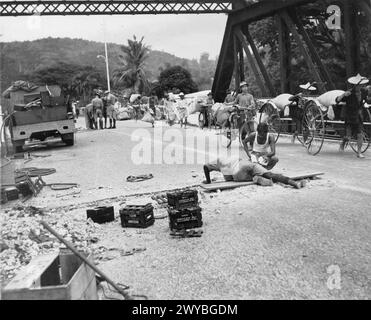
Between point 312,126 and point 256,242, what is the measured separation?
7.85 m

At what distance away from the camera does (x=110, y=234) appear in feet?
20.8

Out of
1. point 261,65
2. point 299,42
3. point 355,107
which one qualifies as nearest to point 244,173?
point 355,107

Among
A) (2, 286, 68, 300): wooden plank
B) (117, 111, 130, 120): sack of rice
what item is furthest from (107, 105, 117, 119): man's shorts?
(2, 286, 68, 300): wooden plank

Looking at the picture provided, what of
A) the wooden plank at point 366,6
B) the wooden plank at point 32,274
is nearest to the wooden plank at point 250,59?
the wooden plank at point 366,6

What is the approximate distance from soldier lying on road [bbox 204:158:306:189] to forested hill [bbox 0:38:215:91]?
64120 mm

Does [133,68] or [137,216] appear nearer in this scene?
[137,216]

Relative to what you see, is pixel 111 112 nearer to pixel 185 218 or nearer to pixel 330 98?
pixel 330 98

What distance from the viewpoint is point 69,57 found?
111188mm

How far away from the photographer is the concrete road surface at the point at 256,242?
174 inches

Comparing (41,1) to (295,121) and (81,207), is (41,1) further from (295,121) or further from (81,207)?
(81,207)

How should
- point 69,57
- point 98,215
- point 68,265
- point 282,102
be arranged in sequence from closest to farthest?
1. point 68,265
2. point 98,215
3. point 282,102
4. point 69,57

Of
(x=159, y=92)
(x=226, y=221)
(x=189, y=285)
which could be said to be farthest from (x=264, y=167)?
(x=159, y=92)
